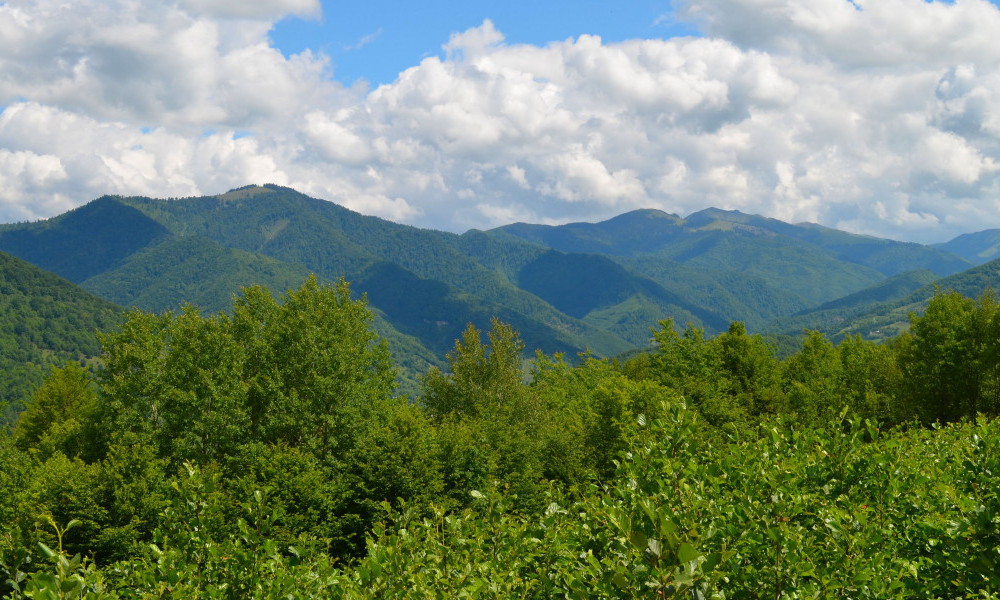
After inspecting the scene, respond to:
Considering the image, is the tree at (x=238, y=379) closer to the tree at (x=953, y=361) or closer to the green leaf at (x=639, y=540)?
the green leaf at (x=639, y=540)

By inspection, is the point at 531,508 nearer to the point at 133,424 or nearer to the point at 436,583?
the point at 133,424

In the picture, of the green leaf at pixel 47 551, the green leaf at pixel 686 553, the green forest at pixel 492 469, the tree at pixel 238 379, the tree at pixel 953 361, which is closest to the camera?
the green leaf at pixel 686 553

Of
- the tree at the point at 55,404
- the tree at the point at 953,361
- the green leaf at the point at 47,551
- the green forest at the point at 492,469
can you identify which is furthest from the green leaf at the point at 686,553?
the tree at the point at 55,404

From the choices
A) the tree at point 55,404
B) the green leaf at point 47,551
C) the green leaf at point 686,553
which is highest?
the green leaf at point 686,553

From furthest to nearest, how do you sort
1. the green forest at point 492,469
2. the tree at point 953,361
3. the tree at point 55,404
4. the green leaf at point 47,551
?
1. the tree at point 55,404
2. the tree at point 953,361
3. the green forest at point 492,469
4. the green leaf at point 47,551

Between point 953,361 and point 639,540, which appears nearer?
point 639,540

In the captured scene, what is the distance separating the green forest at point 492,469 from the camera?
6.59 meters

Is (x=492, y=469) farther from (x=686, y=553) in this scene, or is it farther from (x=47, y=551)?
(x=686, y=553)

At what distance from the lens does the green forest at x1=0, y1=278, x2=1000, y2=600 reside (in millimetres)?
6586

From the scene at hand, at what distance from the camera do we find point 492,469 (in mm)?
40406

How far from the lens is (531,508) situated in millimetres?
38906

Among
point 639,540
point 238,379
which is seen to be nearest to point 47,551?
point 639,540

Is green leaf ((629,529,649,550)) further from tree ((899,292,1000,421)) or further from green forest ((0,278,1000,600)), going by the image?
tree ((899,292,1000,421))

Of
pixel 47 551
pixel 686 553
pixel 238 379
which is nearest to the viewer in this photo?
pixel 686 553
